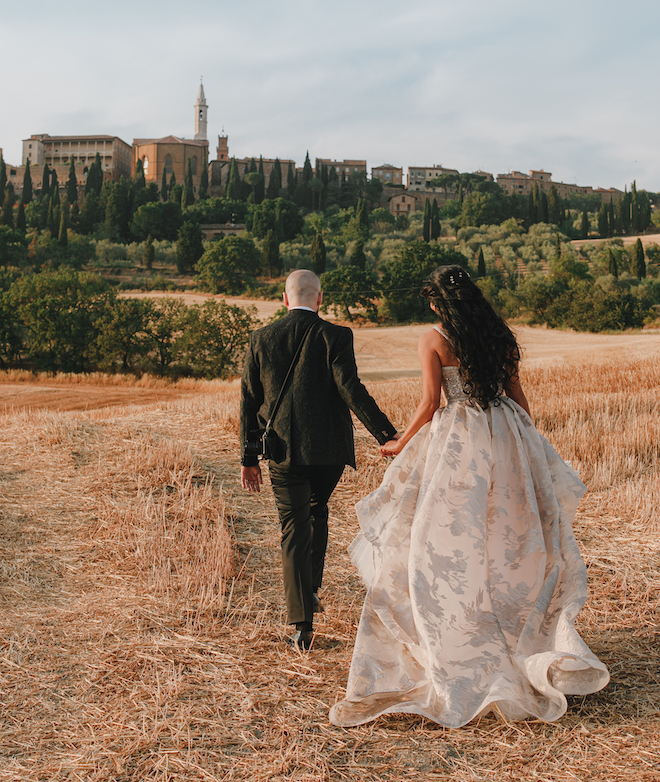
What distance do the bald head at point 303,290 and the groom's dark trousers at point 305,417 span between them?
0.07 metres

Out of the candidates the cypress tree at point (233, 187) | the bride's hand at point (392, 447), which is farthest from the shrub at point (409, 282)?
the cypress tree at point (233, 187)

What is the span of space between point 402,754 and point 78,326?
36171mm

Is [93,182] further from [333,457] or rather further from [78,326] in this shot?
[333,457]

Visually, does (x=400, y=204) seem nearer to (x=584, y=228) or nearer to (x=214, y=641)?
(x=584, y=228)

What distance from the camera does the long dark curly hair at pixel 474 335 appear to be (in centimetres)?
324

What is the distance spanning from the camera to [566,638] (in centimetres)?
294

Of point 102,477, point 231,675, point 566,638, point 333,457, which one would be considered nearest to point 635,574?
point 566,638

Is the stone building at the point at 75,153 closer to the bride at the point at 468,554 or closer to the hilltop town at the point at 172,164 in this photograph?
the hilltop town at the point at 172,164

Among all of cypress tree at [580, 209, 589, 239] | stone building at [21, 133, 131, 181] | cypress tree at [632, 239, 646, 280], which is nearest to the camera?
cypress tree at [632, 239, 646, 280]

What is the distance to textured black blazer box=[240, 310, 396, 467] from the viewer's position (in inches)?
143

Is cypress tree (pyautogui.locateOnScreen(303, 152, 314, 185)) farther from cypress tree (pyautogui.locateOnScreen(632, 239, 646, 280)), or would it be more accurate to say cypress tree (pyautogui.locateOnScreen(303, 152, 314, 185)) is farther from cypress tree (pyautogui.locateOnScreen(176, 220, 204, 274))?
cypress tree (pyautogui.locateOnScreen(632, 239, 646, 280))

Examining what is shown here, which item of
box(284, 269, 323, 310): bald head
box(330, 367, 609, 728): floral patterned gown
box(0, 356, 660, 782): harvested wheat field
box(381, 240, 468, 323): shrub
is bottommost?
box(0, 356, 660, 782): harvested wheat field

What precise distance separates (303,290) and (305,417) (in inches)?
27.8

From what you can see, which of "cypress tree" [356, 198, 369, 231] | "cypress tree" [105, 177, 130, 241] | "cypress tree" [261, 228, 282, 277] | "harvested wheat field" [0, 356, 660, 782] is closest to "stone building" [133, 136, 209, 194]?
"cypress tree" [105, 177, 130, 241]
